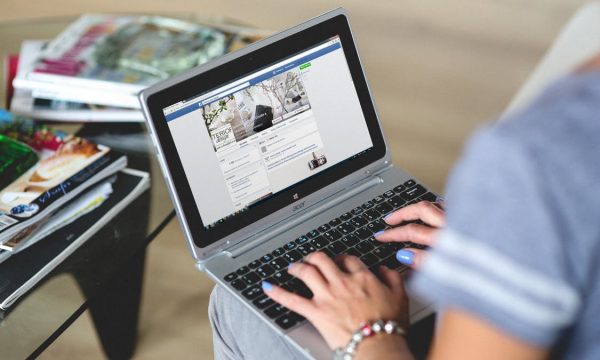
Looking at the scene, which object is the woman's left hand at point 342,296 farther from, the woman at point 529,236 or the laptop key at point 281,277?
the woman at point 529,236

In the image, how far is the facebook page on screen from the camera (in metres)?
1.17

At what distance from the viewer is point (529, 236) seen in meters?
0.58

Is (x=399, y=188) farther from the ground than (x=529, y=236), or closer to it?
closer to it

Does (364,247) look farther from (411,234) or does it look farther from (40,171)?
(40,171)

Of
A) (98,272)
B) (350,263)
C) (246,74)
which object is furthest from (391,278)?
(98,272)

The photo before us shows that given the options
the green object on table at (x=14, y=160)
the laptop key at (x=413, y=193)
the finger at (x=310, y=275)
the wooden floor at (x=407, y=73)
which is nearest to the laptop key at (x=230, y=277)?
the finger at (x=310, y=275)

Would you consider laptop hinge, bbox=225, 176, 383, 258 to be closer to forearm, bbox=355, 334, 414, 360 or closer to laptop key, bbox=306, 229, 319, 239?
laptop key, bbox=306, 229, 319, 239

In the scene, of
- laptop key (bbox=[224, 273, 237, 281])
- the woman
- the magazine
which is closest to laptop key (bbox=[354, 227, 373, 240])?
laptop key (bbox=[224, 273, 237, 281])

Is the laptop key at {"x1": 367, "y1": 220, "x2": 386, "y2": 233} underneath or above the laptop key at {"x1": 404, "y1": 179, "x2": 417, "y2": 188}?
underneath

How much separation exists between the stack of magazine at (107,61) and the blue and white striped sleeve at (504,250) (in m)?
1.07

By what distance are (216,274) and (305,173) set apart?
22cm

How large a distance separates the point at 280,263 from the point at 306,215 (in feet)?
0.40

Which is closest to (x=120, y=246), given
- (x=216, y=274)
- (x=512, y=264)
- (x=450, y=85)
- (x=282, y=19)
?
(x=216, y=274)

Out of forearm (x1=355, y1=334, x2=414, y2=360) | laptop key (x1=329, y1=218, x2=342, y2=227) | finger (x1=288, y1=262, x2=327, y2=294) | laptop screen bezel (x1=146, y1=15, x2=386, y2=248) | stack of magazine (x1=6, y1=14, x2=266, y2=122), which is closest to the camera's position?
forearm (x1=355, y1=334, x2=414, y2=360)
